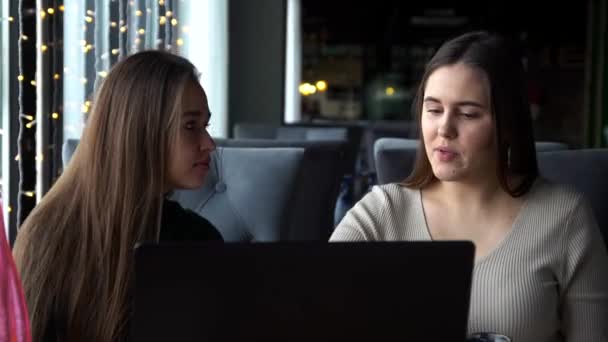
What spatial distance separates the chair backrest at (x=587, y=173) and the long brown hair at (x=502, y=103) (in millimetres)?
221

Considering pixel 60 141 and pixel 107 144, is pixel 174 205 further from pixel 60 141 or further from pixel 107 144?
pixel 60 141

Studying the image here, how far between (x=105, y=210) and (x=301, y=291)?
0.53 m

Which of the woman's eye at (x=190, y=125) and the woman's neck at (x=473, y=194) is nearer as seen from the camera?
the woman's eye at (x=190, y=125)

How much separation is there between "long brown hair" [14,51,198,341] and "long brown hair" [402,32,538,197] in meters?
0.47

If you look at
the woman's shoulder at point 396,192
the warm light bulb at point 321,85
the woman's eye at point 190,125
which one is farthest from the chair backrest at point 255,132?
the warm light bulb at point 321,85

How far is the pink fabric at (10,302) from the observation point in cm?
108

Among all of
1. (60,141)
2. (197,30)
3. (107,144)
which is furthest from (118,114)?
(197,30)

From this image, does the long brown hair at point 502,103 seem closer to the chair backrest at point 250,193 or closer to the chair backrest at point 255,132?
the chair backrest at point 250,193

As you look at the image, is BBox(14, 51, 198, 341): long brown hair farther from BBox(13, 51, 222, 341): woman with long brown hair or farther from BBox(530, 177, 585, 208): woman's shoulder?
BBox(530, 177, 585, 208): woman's shoulder

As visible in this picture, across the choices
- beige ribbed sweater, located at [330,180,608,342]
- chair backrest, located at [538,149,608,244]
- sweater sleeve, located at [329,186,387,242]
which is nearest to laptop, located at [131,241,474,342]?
beige ribbed sweater, located at [330,180,608,342]

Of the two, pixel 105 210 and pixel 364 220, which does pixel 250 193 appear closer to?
pixel 364 220

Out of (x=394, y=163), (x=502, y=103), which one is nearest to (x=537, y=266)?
(x=502, y=103)

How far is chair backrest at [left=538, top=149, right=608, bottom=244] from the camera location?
6.42 ft

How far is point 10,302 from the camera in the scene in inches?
42.7
